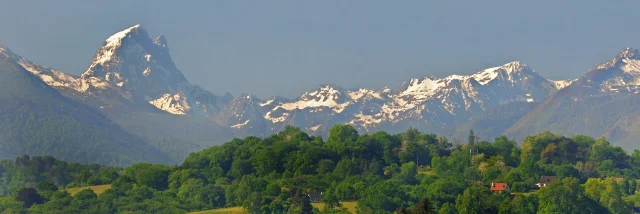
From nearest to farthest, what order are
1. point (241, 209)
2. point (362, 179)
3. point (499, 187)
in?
point (241, 209) < point (499, 187) < point (362, 179)

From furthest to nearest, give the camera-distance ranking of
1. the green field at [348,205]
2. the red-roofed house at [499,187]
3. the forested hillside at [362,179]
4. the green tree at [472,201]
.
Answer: the red-roofed house at [499,187], the green field at [348,205], the forested hillside at [362,179], the green tree at [472,201]

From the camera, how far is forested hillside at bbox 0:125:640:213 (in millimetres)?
138250

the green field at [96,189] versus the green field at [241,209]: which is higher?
the green field at [96,189]

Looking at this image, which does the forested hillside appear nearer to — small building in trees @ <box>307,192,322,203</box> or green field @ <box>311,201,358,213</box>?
small building in trees @ <box>307,192,322,203</box>

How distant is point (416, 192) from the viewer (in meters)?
146

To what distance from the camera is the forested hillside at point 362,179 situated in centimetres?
13825

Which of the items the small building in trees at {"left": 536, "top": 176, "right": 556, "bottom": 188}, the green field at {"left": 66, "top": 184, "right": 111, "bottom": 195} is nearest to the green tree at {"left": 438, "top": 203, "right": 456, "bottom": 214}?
the small building in trees at {"left": 536, "top": 176, "right": 556, "bottom": 188}

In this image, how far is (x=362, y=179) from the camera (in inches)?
6083

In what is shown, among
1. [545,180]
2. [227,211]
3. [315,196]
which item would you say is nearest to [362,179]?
[315,196]

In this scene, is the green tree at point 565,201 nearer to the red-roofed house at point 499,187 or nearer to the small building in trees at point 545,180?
the red-roofed house at point 499,187

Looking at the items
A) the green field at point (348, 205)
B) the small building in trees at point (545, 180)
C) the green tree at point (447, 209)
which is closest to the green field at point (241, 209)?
the green field at point (348, 205)

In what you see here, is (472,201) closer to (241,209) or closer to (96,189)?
(241,209)

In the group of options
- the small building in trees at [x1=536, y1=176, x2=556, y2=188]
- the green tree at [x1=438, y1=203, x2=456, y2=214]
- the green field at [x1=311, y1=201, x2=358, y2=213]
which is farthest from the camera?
the small building in trees at [x1=536, y1=176, x2=556, y2=188]

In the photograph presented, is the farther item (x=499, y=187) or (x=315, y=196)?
(x=499, y=187)
